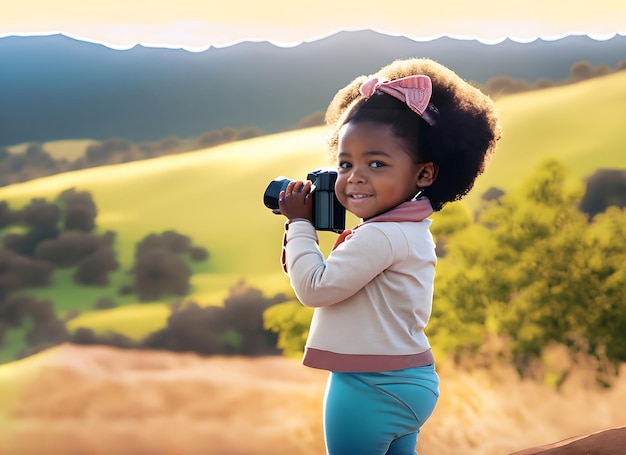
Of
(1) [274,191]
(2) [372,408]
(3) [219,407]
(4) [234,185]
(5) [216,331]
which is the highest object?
(1) [274,191]

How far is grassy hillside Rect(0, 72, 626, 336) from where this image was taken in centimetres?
362

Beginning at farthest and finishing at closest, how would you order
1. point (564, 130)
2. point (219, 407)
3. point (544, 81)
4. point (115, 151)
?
point (544, 81), point (564, 130), point (115, 151), point (219, 407)

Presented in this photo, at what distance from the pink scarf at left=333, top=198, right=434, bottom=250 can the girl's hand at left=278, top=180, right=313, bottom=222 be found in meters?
0.08

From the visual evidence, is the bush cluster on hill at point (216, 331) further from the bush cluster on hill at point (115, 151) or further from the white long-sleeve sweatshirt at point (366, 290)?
the white long-sleeve sweatshirt at point (366, 290)

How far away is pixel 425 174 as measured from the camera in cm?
153

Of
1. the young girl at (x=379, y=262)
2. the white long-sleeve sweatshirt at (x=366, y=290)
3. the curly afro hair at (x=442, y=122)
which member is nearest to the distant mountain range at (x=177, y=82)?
the curly afro hair at (x=442, y=122)

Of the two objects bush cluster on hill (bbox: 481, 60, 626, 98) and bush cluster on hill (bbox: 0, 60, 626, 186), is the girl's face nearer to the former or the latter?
bush cluster on hill (bbox: 0, 60, 626, 186)

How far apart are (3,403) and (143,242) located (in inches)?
34.7

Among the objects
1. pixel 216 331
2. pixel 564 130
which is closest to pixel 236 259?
pixel 216 331

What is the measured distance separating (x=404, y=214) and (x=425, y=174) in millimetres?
98

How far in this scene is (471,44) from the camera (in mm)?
3924

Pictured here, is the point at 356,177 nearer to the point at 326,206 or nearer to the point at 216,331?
the point at 326,206

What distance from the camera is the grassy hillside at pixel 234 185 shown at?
142 inches

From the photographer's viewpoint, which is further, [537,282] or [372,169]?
[537,282]
